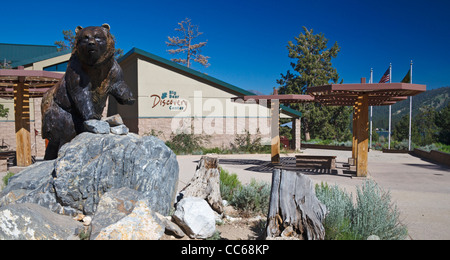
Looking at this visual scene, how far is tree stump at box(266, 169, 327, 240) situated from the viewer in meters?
4.26

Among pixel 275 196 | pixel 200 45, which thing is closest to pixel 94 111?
pixel 275 196

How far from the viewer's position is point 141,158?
5.34 metres

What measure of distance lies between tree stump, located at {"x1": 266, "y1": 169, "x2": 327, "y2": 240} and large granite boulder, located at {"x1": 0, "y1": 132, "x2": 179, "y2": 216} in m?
1.91

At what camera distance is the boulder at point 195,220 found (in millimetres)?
4812

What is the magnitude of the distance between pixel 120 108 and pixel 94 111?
689 inches

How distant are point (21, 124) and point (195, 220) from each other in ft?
28.5

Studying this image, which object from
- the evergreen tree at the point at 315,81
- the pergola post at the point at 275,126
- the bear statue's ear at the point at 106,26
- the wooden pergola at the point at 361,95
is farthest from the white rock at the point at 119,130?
the evergreen tree at the point at 315,81

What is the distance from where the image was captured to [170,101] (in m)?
19.5

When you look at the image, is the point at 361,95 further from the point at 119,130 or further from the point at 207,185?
the point at 119,130

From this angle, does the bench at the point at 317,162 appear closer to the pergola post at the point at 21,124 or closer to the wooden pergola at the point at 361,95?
the wooden pergola at the point at 361,95

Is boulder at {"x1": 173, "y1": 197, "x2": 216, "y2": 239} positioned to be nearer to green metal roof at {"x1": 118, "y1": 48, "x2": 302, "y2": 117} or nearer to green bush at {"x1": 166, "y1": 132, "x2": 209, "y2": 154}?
green bush at {"x1": 166, "y1": 132, "x2": 209, "y2": 154}
